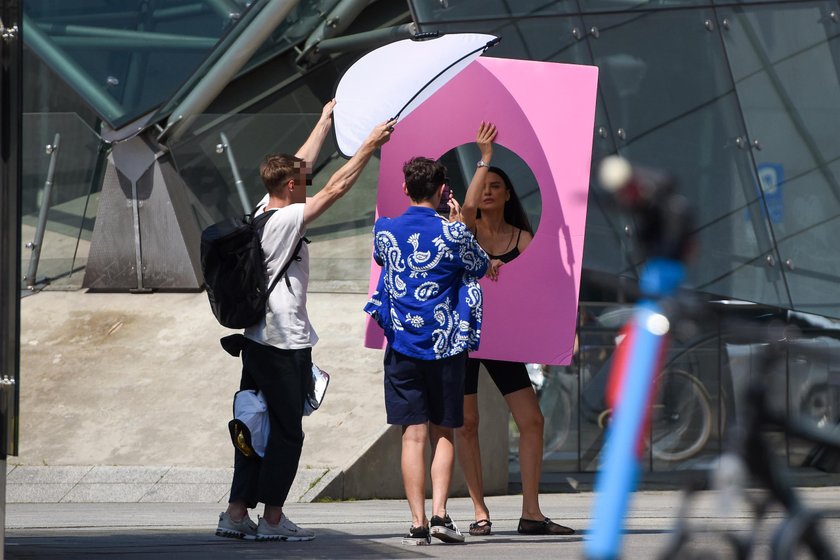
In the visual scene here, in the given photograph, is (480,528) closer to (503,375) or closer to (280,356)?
(503,375)

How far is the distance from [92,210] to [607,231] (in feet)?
20.4

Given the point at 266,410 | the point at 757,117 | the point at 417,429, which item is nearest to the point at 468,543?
the point at 417,429

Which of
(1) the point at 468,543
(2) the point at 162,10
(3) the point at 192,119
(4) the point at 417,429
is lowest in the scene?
(1) the point at 468,543

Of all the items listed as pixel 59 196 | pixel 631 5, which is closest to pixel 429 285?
pixel 631 5

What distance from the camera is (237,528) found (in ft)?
22.0

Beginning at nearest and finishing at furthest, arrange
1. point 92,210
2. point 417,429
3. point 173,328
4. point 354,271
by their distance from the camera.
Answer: point 417,429 < point 173,328 < point 354,271 < point 92,210

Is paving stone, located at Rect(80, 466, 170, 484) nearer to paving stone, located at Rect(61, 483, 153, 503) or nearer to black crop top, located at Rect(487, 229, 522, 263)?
paving stone, located at Rect(61, 483, 153, 503)

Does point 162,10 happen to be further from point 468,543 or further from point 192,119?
point 468,543

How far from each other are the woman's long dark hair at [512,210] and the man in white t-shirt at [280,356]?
2.99ft

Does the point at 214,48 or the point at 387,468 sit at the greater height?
the point at 214,48

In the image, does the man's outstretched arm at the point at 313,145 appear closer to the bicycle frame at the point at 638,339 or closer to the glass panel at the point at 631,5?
the bicycle frame at the point at 638,339

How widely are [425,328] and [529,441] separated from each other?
952mm

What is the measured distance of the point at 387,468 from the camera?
1030cm

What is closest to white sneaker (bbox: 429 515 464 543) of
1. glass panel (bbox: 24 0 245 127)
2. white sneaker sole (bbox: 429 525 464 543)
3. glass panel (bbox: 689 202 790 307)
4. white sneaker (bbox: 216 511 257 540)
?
white sneaker sole (bbox: 429 525 464 543)
